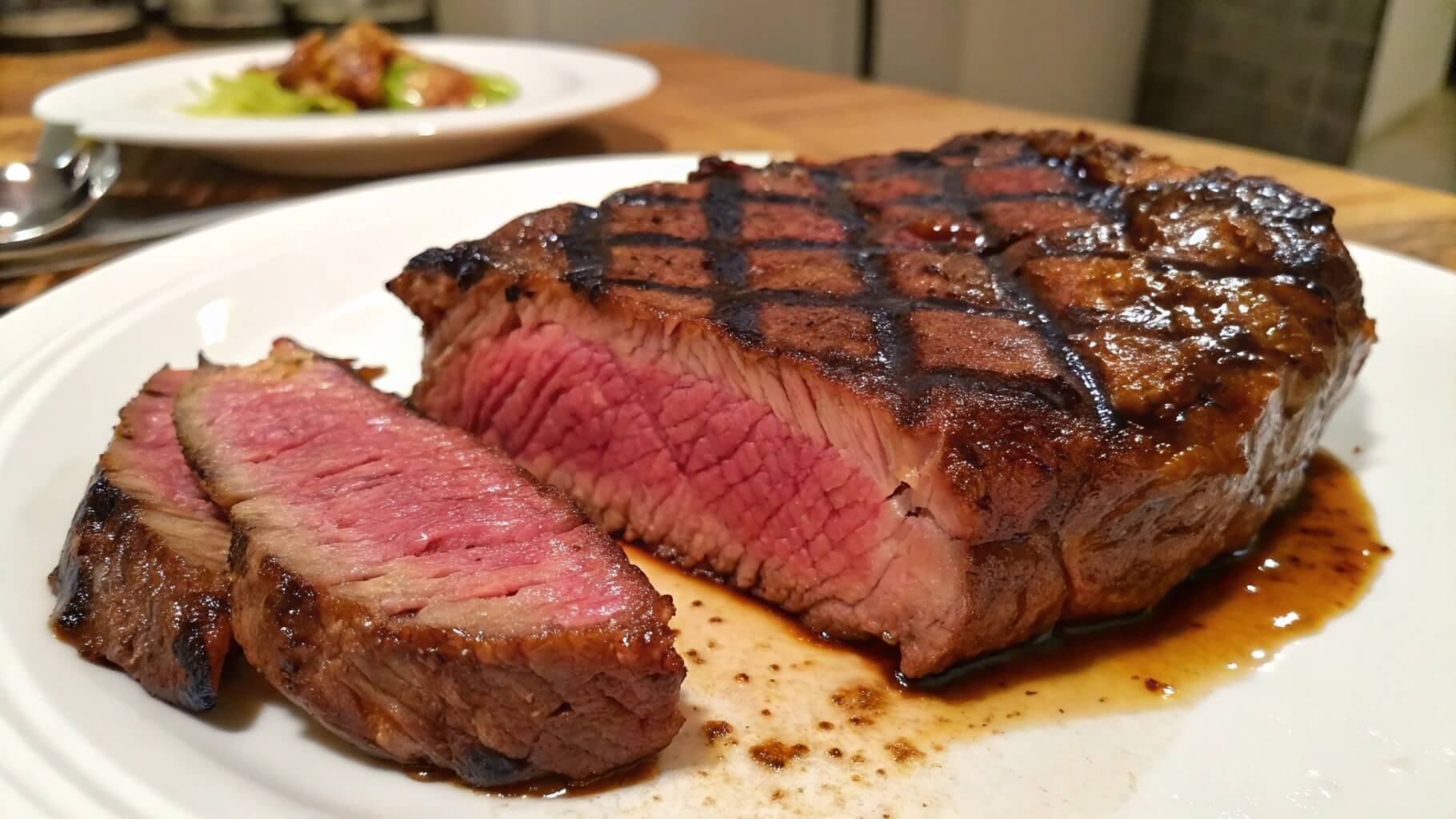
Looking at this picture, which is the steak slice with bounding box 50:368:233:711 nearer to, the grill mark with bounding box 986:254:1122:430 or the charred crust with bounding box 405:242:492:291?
the charred crust with bounding box 405:242:492:291

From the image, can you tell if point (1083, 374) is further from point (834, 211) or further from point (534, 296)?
point (534, 296)

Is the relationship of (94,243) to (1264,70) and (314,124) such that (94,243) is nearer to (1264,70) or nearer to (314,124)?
(314,124)

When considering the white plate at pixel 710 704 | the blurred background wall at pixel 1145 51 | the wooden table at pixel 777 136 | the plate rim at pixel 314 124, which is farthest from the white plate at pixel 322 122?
the blurred background wall at pixel 1145 51

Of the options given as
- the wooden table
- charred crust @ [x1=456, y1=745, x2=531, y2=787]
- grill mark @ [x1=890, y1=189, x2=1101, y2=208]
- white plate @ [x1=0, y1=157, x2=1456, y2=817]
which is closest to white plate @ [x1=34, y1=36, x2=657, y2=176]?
the wooden table

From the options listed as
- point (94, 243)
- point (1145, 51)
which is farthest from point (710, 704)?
point (1145, 51)

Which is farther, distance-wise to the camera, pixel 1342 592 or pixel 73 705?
pixel 1342 592

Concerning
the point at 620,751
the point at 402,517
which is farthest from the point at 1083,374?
the point at 402,517
